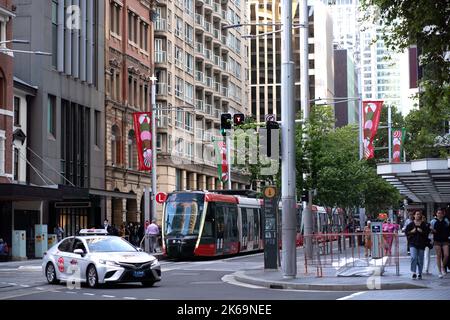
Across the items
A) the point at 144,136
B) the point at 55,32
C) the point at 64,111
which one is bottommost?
the point at 144,136

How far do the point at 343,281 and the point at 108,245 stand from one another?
6.60 m

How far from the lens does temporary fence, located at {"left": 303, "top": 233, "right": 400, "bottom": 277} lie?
25.9 metres

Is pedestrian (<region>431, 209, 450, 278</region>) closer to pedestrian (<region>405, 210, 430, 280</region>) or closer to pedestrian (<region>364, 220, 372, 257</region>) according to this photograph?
pedestrian (<region>405, 210, 430, 280</region>)

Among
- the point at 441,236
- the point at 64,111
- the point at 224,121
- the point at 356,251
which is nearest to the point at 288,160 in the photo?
the point at 356,251

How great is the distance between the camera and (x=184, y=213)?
41281mm

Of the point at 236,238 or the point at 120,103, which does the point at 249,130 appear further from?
the point at 120,103

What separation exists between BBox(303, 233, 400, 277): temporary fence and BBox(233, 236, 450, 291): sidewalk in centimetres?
30

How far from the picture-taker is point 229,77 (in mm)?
95250

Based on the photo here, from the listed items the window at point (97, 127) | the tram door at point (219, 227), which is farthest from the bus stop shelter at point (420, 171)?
the window at point (97, 127)

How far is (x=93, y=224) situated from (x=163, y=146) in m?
15.8

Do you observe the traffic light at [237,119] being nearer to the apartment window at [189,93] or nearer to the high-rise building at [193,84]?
the high-rise building at [193,84]

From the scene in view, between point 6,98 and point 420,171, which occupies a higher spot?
point 6,98

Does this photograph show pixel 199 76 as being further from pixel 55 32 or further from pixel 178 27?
pixel 55 32

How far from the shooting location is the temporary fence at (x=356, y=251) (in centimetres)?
2586
